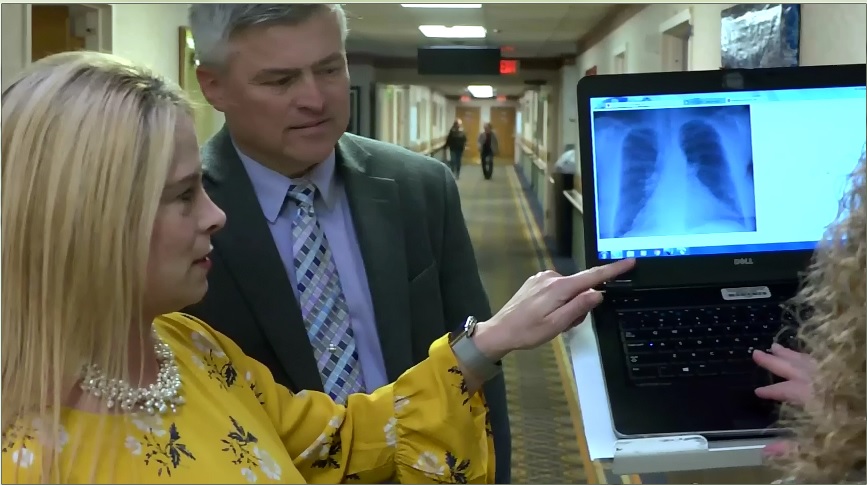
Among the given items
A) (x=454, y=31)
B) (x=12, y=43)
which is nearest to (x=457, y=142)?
(x=454, y=31)

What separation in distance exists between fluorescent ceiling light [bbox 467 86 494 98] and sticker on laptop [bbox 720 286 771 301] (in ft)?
1.99

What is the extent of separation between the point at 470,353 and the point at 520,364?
1.63 meters

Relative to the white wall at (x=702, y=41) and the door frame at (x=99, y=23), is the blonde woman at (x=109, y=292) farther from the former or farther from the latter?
the door frame at (x=99, y=23)

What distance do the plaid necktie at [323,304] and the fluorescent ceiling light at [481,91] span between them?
0.52 meters

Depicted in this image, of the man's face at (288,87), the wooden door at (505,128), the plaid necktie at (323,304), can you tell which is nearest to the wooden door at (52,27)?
the man's face at (288,87)

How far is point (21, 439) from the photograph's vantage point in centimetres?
61

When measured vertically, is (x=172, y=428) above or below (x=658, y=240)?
below

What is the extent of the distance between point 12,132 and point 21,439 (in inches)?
8.9

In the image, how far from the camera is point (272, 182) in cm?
96

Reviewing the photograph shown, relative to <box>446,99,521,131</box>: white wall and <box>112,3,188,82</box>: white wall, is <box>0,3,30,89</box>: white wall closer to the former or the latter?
<box>112,3,188,82</box>: white wall

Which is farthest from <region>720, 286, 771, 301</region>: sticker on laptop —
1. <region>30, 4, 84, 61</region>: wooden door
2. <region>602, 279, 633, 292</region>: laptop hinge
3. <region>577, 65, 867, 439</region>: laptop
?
<region>30, 4, 84, 61</region>: wooden door

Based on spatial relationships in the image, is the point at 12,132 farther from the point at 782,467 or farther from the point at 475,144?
the point at 475,144

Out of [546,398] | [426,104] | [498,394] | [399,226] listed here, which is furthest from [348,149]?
[546,398]

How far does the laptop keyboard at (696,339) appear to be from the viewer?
2.87ft
